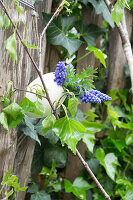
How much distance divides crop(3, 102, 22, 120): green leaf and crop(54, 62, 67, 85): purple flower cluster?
15cm

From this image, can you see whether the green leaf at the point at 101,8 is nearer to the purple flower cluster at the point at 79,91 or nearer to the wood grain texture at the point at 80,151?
the wood grain texture at the point at 80,151

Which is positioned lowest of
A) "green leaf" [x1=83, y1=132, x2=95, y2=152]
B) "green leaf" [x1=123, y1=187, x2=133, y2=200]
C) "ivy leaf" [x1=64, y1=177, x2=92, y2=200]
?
"green leaf" [x1=123, y1=187, x2=133, y2=200]

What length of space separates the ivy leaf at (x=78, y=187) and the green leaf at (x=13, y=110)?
0.57 m

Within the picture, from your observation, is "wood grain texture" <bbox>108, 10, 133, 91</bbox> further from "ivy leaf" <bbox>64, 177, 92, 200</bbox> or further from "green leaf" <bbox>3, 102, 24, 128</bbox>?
"green leaf" <bbox>3, 102, 24, 128</bbox>

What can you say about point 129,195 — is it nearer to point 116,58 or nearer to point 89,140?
point 89,140

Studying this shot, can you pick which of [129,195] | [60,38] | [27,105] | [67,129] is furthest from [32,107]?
[129,195]

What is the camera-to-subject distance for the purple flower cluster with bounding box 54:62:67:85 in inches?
28.6

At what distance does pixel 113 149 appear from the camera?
134 centimetres

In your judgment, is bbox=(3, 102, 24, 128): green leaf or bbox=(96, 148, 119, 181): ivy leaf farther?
bbox=(96, 148, 119, 181): ivy leaf

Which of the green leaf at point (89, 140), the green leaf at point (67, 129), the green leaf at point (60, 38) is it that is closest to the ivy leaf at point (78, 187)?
the green leaf at point (89, 140)

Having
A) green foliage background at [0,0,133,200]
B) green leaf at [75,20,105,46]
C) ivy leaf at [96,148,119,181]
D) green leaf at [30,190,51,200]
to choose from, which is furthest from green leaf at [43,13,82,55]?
green leaf at [30,190,51,200]

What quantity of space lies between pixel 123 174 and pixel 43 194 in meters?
0.54

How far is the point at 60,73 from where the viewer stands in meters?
0.74

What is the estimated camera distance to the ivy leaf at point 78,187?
3.67ft
